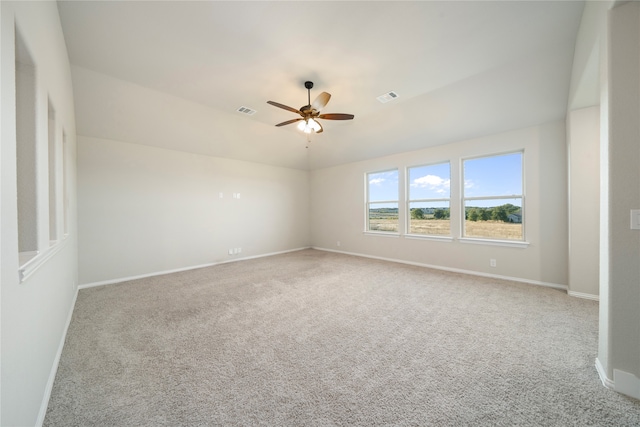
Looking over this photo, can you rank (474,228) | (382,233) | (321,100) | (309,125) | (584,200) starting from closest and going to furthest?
(321,100) < (584,200) < (309,125) < (474,228) < (382,233)

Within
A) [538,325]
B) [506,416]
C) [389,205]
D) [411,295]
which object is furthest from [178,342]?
[389,205]

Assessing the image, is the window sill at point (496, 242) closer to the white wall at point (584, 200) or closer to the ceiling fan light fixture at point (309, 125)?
the white wall at point (584, 200)

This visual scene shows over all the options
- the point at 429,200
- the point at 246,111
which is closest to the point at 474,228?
the point at 429,200

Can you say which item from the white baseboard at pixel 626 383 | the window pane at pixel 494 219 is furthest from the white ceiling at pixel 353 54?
the white baseboard at pixel 626 383

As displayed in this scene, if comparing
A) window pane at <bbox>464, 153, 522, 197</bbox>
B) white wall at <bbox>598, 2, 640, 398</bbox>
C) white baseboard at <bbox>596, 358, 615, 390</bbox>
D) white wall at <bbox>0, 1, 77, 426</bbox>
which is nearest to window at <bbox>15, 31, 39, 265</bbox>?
white wall at <bbox>0, 1, 77, 426</bbox>

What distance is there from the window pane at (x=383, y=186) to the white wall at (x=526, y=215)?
224mm

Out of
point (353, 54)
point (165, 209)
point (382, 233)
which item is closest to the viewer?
point (353, 54)

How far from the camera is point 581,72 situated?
101 inches

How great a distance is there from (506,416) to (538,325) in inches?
65.1

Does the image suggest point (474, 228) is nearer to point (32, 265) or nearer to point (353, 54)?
point (353, 54)

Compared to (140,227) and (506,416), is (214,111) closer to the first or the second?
(140,227)

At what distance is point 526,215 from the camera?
13.1 feet

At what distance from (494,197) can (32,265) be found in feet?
18.9

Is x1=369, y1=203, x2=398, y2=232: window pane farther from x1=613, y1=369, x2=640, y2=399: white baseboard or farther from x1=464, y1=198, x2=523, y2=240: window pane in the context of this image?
x1=613, y1=369, x2=640, y2=399: white baseboard
